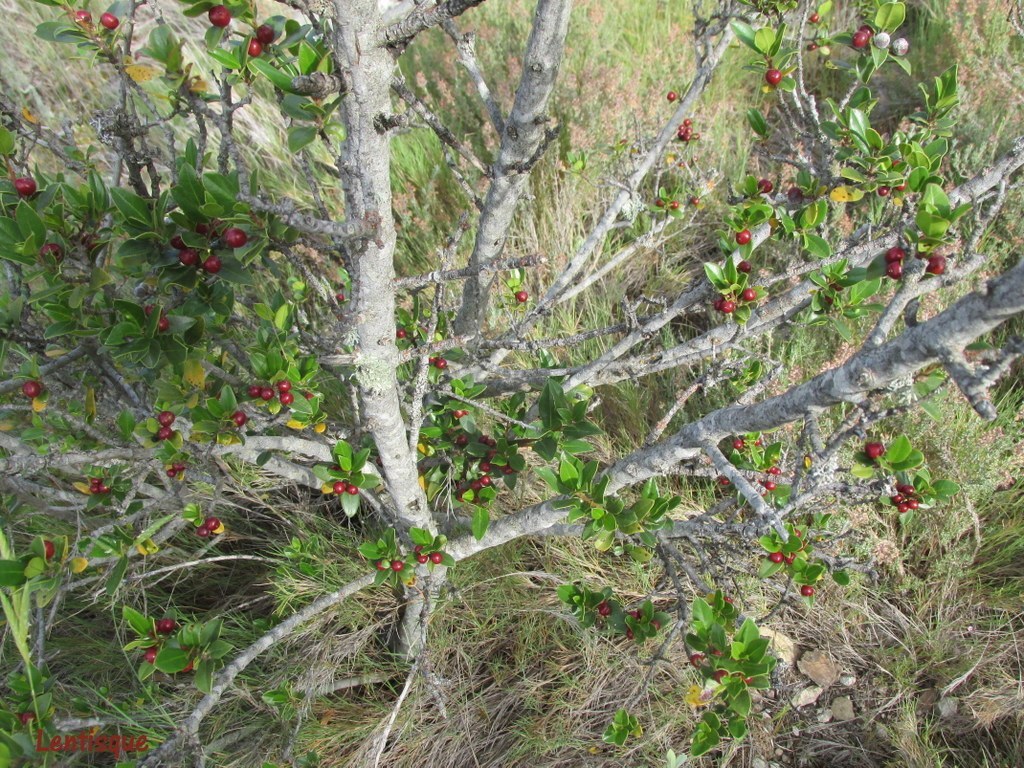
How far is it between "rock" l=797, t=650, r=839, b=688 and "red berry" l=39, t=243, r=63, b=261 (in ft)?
8.07

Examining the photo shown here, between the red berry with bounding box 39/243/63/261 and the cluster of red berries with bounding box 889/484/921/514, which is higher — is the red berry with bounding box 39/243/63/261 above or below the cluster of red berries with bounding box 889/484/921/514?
above

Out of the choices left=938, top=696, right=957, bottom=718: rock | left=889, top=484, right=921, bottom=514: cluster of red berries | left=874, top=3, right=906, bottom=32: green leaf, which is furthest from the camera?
left=938, top=696, right=957, bottom=718: rock

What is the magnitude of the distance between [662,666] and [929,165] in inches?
63.7

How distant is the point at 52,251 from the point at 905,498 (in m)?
1.65

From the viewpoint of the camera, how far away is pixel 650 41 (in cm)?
389

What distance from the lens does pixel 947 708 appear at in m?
2.08

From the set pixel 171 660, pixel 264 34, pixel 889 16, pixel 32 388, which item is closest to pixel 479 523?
pixel 171 660

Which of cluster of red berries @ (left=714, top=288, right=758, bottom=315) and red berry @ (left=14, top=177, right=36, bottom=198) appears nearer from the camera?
red berry @ (left=14, top=177, right=36, bottom=198)

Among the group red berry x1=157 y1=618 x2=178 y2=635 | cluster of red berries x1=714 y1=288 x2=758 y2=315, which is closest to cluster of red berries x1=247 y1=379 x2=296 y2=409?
red berry x1=157 y1=618 x2=178 y2=635

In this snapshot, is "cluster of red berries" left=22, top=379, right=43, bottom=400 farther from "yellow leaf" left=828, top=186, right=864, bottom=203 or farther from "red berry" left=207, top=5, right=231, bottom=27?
"yellow leaf" left=828, top=186, right=864, bottom=203

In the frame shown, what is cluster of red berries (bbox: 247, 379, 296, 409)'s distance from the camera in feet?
4.38

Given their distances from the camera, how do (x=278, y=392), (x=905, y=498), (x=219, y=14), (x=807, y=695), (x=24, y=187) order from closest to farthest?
(x=219, y=14) < (x=24, y=187) < (x=905, y=498) < (x=278, y=392) < (x=807, y=695)

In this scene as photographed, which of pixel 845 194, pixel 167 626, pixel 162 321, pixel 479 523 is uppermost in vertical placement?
pixel 162 321

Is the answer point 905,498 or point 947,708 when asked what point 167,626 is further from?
point 947,708
